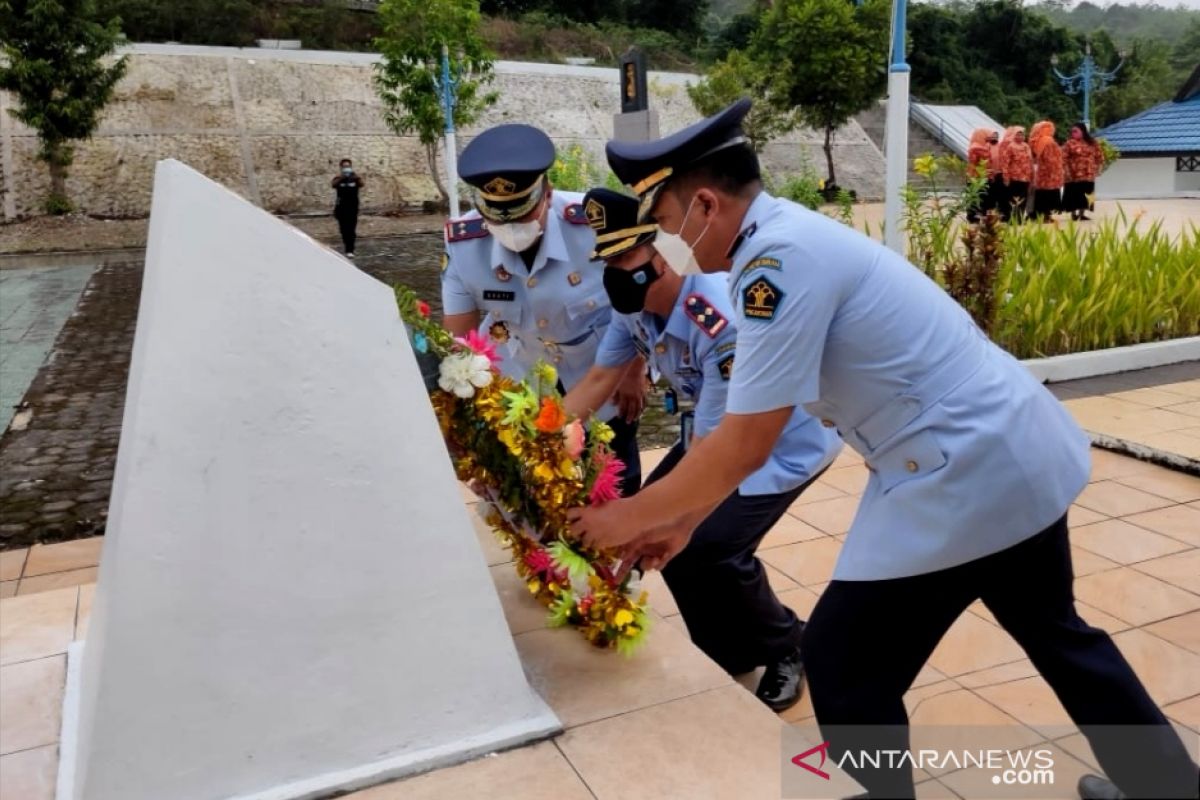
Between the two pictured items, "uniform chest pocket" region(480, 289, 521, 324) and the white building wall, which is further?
the white building wall

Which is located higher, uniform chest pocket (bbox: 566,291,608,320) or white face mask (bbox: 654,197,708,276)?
white face mask (bbox: 654,197,708,276)

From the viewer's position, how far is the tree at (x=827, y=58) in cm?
2067

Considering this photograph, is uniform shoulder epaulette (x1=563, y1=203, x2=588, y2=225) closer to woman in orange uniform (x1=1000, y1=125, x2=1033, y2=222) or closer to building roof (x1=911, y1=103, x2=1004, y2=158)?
woman in orange uniform (x1=1000, y1=125, x2=1033, y2=222)

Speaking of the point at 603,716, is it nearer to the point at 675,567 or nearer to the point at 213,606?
the point at 675,567

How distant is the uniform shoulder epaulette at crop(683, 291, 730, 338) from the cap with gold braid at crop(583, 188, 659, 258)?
19 centimetres

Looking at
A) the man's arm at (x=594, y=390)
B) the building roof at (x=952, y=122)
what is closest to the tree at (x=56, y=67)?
the man's arm at (x=594, y=390)

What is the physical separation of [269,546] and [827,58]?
20.5 m

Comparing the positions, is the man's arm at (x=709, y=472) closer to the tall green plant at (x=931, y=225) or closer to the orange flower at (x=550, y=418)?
the orange flower at (x=550, y=418)

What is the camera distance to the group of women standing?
1548cm

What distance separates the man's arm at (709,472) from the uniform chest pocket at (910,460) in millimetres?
189

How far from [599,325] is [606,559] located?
1009 mm

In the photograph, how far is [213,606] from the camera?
2025mm

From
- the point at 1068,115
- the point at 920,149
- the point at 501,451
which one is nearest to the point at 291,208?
the point at 920,149

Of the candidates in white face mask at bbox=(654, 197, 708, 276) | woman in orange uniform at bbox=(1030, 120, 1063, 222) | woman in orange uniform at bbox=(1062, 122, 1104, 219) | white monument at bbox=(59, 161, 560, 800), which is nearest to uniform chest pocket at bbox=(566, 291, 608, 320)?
white monument at bbox=(59, 161, 560, 800)
